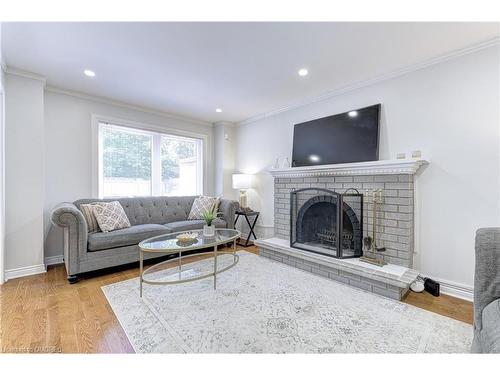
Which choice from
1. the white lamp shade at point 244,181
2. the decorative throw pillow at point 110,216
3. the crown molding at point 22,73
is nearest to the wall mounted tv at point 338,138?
the white lamp shade at point 244,181

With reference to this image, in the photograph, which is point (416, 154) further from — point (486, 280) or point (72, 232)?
point (72, 232)

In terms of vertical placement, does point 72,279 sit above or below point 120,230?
below

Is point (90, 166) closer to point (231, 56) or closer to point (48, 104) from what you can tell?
point (48, 104)

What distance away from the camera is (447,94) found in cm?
230

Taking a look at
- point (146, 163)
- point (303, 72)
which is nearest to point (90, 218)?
point (146, 163)

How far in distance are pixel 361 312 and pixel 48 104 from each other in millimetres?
4377

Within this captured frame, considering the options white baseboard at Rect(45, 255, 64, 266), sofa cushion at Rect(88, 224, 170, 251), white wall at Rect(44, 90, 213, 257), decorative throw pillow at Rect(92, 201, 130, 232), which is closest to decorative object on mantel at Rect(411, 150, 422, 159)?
sofa cushion at Rect(88, 224, 170, 251)

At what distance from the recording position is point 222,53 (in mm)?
2240

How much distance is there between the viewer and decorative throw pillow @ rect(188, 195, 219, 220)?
12.9 ft

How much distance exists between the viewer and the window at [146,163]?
143 inches

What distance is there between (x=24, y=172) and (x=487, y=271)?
13.8 ft

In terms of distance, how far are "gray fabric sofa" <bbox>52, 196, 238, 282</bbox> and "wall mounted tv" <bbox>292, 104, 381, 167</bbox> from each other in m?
1.48

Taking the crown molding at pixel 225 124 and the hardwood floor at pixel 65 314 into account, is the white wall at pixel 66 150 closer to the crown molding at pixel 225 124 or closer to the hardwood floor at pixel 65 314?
the hardwood floor at pixel 65 314
